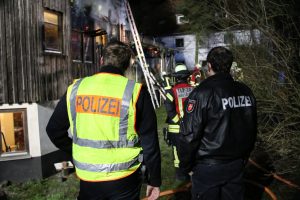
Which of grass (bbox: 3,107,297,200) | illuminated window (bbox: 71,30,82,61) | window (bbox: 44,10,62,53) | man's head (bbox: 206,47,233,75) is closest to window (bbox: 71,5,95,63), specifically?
illuminated window (bbox: 71,30,82,61)

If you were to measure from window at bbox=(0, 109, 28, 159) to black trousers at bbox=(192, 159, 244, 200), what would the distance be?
5.44 meters

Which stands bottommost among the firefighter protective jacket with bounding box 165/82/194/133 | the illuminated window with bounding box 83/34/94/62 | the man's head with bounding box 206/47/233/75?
the firefighter protective jacket with bounding box 165/82/194/133

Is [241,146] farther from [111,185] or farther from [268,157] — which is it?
[268,157]

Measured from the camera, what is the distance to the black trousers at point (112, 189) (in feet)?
8.71

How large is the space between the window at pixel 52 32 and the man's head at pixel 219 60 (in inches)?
232

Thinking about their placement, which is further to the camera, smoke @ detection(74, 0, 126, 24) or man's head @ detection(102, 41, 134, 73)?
smoke @ detection(74, 0, 126, 24)

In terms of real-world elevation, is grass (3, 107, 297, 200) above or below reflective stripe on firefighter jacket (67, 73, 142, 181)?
below

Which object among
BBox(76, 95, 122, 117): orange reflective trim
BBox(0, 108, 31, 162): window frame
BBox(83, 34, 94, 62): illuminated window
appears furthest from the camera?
BBox(83, 34, 94, 62): illuminated window

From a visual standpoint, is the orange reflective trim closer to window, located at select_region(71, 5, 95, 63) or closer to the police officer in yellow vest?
the police officer in yellow vest

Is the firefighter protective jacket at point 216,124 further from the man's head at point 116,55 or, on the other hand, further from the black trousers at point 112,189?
the man's head at point 116,55

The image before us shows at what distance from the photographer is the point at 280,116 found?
7.23 m

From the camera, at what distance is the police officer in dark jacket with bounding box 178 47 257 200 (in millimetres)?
3113

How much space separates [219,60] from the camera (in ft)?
10.7

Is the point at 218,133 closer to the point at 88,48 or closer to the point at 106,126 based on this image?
the point at 106,126
